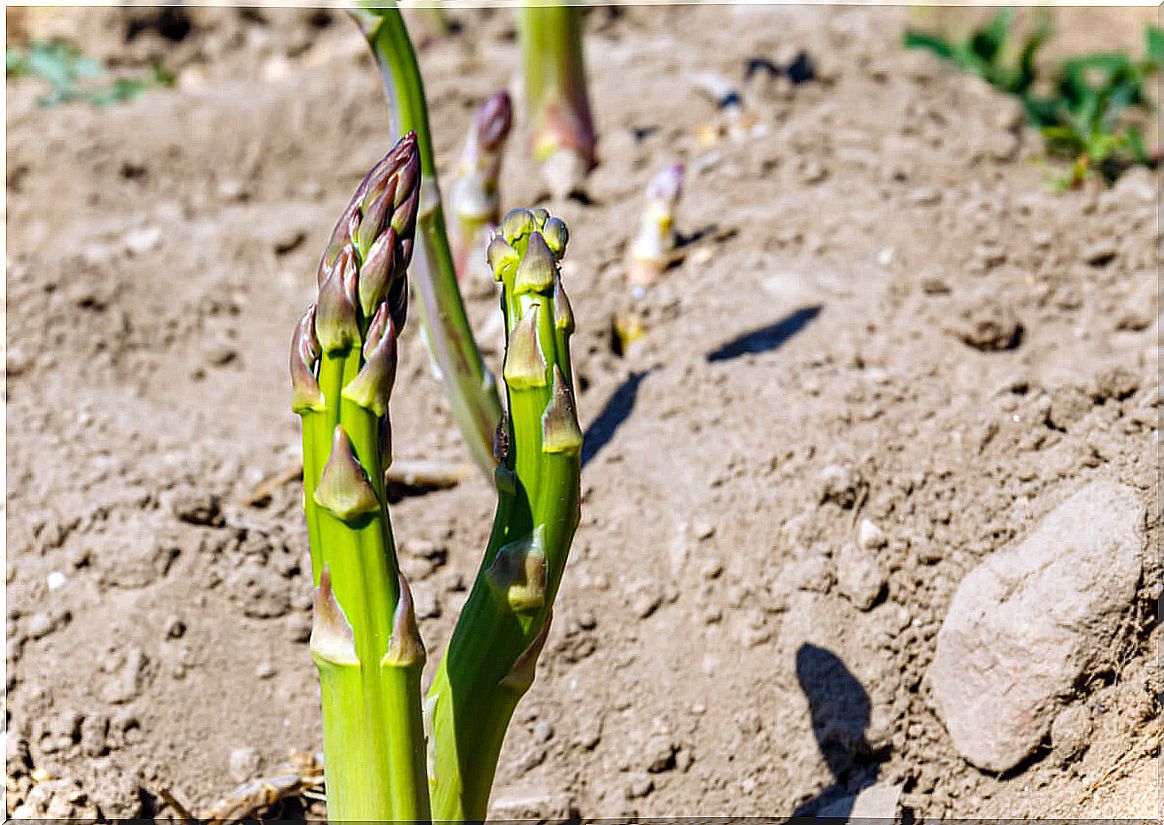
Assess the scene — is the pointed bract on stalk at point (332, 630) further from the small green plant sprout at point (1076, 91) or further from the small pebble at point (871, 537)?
the small green plant sprout at point (1076, 91)

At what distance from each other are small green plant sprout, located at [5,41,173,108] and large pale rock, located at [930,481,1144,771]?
2886 millimetres

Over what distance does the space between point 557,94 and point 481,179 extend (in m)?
0.68

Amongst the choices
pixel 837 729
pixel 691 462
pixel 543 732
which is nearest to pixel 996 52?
pixel 691 462

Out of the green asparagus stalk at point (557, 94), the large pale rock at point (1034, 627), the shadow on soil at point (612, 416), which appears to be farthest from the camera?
the green asparagus stalk at point (557, 94)

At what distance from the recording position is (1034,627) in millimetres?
1593

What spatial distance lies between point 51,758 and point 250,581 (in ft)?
1.23

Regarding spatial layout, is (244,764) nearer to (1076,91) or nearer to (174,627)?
(174,627)

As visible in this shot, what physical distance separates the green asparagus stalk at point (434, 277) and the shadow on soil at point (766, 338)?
0.50 metres

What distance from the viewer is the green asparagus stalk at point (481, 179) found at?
2314 millimetres

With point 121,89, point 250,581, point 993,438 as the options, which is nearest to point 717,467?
point 993,438

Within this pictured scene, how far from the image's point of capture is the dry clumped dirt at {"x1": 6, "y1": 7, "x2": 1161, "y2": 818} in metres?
1.66

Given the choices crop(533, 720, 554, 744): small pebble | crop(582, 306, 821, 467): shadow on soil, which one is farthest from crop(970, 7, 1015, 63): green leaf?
crop(533, 720, 554, 744): small pebble

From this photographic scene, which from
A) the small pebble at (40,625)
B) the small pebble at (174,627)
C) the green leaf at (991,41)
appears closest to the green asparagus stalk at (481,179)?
the small pebble at (174,627)

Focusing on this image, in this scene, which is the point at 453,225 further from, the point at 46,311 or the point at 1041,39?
the point at 1041,39
